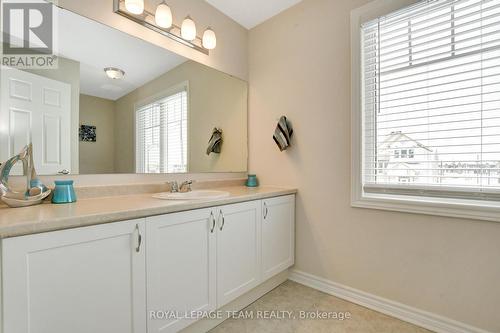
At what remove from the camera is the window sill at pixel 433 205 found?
4.35ft

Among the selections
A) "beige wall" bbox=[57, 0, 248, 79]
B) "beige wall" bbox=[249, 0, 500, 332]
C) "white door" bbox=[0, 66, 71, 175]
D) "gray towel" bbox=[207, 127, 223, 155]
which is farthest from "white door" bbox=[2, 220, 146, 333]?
"beige wall" bbox=[249, 0, 500, 332]

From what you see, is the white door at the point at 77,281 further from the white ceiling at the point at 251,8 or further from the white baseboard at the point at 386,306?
the white ceiling at the point at 251,8

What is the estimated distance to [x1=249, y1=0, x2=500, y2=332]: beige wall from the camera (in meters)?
1.40

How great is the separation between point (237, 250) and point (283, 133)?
3.48 feet

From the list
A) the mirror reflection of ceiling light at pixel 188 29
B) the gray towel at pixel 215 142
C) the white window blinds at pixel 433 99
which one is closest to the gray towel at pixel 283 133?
the gray towel at pixel 215 142

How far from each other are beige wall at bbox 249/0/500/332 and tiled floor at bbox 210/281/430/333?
0.16 metres

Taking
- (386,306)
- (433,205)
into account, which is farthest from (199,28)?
(386,306)

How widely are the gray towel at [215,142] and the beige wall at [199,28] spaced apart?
23.1 inches

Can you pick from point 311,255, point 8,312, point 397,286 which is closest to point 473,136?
point 397,286

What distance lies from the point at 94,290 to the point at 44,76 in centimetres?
112

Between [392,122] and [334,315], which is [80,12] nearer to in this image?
[392,122]

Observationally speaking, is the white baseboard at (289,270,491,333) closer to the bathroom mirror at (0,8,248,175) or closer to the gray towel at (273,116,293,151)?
the gray towel at (273,116,293,151)

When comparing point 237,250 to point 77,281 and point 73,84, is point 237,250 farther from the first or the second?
point 73,84

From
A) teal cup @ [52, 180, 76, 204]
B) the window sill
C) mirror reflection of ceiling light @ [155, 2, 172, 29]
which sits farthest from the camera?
mirror reflection of ceiling light @ [155, 2, 172, 29]
